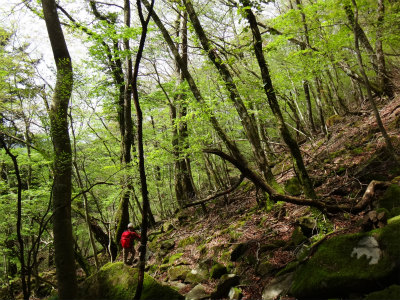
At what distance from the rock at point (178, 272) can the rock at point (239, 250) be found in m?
1.49

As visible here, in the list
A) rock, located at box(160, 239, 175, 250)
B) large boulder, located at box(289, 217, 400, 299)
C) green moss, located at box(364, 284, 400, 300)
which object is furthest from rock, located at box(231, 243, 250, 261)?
rock, located at box(160, 239, 175, 250)

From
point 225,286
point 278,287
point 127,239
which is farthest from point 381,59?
point 127,239

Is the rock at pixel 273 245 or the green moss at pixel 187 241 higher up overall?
the rock at pixel 273 245

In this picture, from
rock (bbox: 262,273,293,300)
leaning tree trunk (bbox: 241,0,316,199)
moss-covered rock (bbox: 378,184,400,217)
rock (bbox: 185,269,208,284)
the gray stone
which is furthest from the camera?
rock (bbox: 185,269,208,284)

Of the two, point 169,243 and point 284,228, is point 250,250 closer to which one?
point 284,228

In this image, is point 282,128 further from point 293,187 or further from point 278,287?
point 278,287

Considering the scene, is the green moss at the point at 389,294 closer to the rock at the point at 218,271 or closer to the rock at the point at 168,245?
the rock at the point at 218,271

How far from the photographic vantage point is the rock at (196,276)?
225 inches

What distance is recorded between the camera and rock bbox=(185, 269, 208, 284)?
5.72 m

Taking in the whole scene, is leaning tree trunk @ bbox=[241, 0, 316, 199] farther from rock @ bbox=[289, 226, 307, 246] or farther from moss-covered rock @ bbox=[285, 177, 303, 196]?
moss-covered rock @ bbox=[285, 177, 303, 196]

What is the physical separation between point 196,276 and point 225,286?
54.8 inches

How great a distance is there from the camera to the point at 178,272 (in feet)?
21.7

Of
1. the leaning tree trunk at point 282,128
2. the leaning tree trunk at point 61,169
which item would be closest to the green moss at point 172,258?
the leaning tree trunk at point 61,169

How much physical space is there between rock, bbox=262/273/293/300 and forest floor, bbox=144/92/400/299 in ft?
1.01
